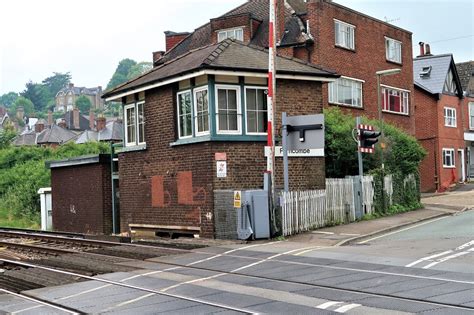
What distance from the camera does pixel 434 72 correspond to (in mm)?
41250

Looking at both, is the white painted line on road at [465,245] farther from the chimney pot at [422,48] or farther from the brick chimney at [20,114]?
the brick chimney at [20,114]

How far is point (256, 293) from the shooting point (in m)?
9.43

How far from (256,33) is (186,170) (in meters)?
15.2

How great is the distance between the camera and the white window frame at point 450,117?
40.3 metres

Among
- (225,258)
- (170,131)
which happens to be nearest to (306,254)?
(225,258)

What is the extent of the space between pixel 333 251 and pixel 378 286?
14.8 ft

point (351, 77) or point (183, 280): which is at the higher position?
point (351, 77)

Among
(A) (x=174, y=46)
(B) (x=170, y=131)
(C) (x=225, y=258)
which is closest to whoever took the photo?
(C) (x=225, y=258)

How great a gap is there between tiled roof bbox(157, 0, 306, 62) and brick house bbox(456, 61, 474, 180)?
597 inches

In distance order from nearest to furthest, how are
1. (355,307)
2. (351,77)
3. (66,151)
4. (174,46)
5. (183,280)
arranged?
(355,307) → (183,280) → (351,77) → (174,46) → (66,151)

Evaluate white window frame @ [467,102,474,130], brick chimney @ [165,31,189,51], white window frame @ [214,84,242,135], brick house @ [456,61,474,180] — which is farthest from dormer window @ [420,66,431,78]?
white window frame @ [214,84,242,135]

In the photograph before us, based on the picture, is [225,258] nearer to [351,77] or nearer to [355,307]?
[355,307]

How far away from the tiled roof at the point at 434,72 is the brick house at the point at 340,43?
4.61 metres

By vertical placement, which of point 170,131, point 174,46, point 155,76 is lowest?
point 170,131
